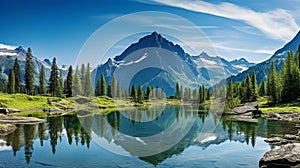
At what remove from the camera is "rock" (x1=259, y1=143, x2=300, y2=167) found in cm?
2492

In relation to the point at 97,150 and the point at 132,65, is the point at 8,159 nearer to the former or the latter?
the point at 97,150

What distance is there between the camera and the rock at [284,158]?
24.9 m

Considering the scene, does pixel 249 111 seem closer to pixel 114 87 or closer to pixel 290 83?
pixel 290 83

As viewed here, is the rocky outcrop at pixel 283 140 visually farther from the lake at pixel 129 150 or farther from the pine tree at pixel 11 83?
the pine tree at pixel 11 83

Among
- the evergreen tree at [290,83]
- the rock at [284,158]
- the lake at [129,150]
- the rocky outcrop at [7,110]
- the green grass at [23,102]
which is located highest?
the evergreen tree at [290,83]

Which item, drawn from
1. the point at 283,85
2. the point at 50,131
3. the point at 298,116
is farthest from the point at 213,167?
the point at 283,85

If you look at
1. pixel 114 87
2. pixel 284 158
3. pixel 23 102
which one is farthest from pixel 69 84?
pixel 284 158

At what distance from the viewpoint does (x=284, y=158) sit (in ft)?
83.5

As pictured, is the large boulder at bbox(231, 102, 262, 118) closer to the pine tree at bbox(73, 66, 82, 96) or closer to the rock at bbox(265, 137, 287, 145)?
the rock at bbox(265, 137, 287, 145)

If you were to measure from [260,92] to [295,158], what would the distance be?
130 m

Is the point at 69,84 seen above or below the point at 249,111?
above

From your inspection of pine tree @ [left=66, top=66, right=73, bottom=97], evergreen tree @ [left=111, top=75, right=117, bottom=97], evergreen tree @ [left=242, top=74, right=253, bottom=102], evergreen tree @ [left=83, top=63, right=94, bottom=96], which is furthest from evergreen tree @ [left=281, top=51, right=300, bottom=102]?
pine tree @ [left=66, top=66, right=73, bottom=97]

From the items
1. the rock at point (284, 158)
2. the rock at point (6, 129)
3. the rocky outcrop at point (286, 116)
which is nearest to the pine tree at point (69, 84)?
the rock at point (6, 129)

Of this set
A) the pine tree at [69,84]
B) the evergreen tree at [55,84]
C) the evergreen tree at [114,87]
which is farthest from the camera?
the evergreen tree at [114,87]
